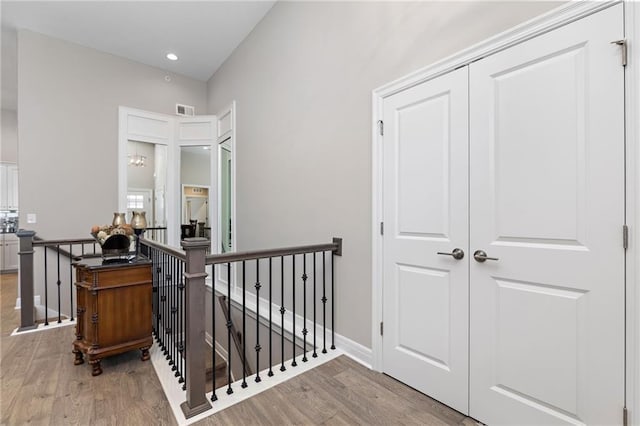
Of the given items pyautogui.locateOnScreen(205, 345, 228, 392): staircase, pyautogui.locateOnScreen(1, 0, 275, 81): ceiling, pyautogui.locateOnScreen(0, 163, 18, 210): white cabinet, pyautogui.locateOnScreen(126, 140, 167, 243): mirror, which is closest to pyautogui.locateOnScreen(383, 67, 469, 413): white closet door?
pyautogui.locateOnScreen(205, 345, 228, 392): staircase

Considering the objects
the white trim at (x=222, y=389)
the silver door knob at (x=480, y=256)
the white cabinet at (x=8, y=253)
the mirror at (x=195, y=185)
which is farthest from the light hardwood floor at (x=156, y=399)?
the white cabinet at (x=8, y=253)

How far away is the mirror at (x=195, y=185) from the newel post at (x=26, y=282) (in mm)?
2041

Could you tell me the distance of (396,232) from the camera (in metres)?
2.15

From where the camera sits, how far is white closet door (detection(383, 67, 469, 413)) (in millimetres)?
1807

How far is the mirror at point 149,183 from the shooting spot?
4586mm

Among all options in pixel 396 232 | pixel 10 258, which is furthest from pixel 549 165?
pixel 10 258

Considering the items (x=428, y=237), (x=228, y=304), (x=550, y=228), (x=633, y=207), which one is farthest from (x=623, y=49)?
(x=228, y=304)

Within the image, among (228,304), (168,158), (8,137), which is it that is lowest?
(228,304)

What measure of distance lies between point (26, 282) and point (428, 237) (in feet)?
12.8

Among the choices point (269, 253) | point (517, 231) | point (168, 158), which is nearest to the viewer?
point (517, 231)

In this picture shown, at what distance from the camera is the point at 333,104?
266 cm

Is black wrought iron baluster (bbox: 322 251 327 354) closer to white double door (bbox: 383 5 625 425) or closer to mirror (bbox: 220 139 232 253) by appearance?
white double door (bbox: 383 5 625 425)

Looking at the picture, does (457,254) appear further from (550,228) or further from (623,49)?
(623,49)

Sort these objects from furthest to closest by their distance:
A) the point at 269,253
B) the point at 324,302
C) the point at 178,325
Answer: the point at 324,302 < the point at 178,325 < the point at 269,253
